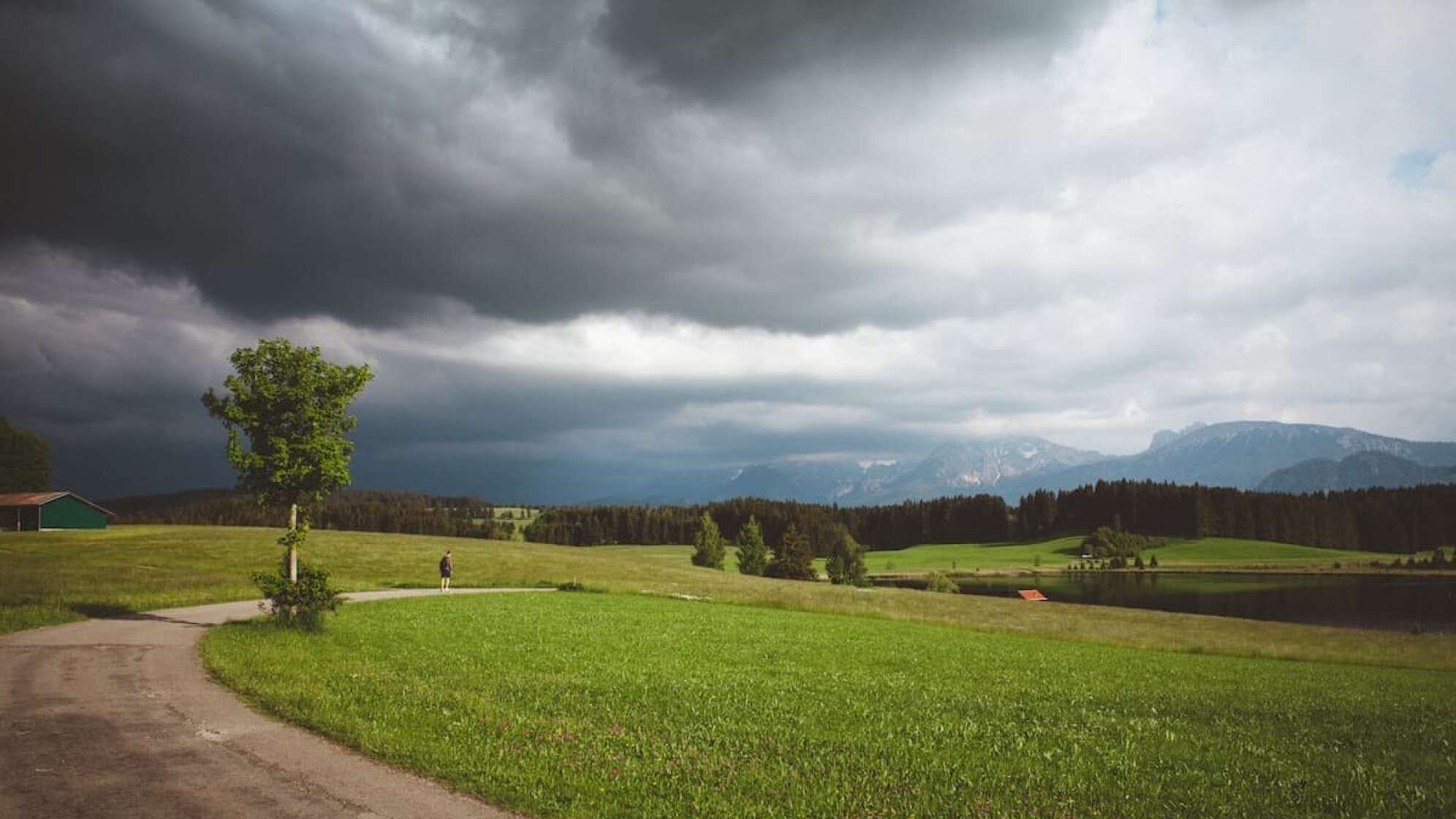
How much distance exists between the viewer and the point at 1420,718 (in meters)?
18.8

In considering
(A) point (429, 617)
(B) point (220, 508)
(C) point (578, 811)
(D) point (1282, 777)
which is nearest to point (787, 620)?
(A) point (429, 617)

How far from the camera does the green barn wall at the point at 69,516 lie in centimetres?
9494

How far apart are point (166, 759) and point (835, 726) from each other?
11.9m

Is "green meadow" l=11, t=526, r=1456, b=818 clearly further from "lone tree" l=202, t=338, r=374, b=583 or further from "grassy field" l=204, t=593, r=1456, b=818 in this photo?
"lone tree" l=202, t=338, r=374, b=583

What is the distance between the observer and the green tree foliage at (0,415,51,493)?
119 metres

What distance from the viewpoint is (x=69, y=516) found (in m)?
97.4

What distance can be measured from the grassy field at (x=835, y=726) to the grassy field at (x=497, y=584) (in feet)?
55.5

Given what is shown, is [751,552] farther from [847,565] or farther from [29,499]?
[29,499]

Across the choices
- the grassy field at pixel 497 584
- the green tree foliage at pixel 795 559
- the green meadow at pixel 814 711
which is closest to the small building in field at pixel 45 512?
the grassy field at pixel 497 584

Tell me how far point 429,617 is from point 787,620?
18807mm

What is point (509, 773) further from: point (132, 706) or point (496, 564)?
point (496, 564)

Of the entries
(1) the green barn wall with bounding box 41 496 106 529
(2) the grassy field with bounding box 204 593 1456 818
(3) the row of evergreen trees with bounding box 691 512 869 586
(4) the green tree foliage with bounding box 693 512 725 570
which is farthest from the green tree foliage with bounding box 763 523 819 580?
(1) the green barn wall with bounding box 41 496 106 529

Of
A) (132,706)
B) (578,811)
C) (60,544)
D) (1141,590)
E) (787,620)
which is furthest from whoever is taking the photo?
(1141,590)

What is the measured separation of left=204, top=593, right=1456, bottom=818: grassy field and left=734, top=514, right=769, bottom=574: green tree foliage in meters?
91.7
